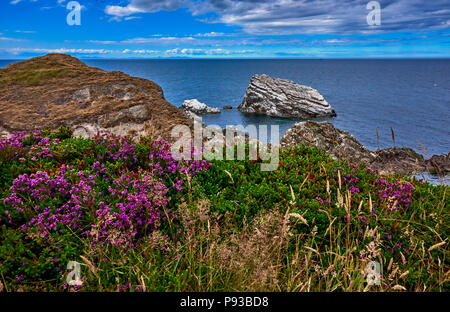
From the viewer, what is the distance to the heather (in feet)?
11.2

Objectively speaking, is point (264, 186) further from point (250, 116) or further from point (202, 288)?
point (250, 116)

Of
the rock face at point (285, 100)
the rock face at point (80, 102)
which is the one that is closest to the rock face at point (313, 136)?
the rock face at point (80, 102)

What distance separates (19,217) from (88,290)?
5.87ft

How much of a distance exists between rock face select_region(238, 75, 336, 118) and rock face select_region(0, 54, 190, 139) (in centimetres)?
5362

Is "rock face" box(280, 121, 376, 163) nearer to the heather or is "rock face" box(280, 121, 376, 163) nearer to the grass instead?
the heather

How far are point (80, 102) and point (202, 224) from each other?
10220 mm

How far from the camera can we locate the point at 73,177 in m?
4.81

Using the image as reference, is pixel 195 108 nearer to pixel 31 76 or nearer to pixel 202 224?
pixel 31 76

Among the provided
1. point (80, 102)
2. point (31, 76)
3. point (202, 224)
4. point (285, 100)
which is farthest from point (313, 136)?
point (285, 100)

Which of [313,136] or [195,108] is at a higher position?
[195,108]

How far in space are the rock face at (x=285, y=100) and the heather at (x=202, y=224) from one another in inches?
2308

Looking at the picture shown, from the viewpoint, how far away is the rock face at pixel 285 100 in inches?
2449

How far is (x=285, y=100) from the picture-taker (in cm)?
6347

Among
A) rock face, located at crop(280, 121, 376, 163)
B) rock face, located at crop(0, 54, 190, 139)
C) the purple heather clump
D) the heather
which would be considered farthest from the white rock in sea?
the purple heather clump
